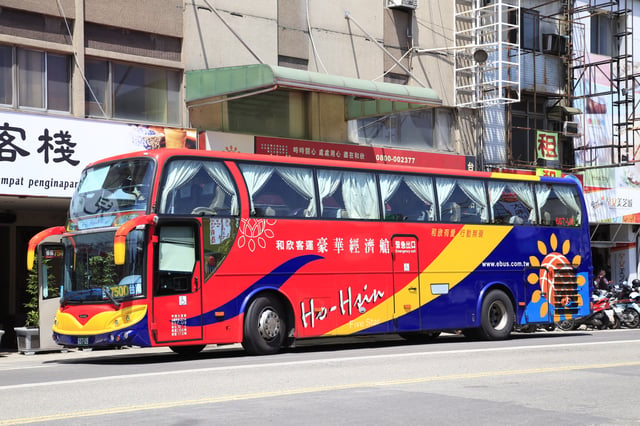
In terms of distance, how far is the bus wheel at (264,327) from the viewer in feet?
55.5

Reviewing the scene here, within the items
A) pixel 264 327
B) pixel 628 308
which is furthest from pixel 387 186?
pixel 628 308

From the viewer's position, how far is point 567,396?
10734 millimetres

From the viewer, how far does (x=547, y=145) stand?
35.2 meters

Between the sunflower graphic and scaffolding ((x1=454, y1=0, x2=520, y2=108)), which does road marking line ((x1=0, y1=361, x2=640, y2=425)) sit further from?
scaffolding ((x1=454, y1=0, x2=520, y2=108))

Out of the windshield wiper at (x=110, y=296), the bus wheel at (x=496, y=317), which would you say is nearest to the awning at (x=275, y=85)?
the bus wheel at (x=496, y=317)

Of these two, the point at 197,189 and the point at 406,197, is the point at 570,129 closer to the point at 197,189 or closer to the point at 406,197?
the point at 406,197

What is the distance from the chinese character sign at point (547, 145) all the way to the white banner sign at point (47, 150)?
1684cm

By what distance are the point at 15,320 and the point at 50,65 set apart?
7101mm

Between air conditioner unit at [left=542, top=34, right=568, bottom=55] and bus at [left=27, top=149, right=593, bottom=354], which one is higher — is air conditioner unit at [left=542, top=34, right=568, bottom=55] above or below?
above

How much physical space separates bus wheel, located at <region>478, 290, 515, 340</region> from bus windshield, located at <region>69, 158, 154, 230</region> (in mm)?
8361

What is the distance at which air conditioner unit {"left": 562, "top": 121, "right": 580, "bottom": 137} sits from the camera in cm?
3569

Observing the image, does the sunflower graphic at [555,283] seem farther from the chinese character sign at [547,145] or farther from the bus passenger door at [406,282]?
the chinese character sign at [547,145]

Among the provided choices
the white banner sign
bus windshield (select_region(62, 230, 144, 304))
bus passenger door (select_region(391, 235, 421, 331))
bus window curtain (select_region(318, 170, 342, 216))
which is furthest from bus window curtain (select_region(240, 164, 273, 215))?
the white banner sign

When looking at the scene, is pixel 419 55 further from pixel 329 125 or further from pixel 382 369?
pixel 382 369
